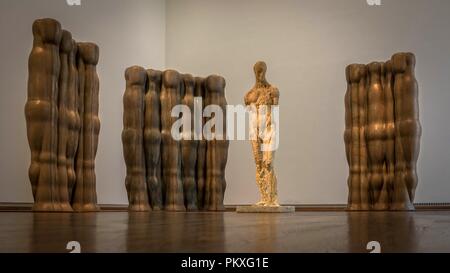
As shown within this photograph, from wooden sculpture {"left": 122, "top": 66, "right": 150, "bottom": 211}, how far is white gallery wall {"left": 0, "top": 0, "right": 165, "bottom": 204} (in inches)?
59.0

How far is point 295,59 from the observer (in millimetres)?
11617

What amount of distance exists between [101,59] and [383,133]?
4736mm

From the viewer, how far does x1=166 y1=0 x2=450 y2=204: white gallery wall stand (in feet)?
36.0

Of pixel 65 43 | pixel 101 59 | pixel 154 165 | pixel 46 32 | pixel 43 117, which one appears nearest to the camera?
pixel 43 117

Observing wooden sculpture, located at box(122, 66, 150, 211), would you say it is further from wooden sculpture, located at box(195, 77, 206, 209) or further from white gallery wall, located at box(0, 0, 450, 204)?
white gallery wall, located at box(0, 0, 450, 204)

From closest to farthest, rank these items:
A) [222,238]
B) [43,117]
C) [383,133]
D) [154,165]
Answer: [222,238], [43,117], [154,165], [383,133]

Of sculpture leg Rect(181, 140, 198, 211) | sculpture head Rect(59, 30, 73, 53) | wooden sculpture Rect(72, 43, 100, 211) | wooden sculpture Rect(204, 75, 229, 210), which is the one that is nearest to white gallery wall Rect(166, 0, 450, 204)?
wooden sculpture Rect(204, 75, 229, 210)

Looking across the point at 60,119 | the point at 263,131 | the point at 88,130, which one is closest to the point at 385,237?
the point at 60,119

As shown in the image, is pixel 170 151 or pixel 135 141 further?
pixel 170 151

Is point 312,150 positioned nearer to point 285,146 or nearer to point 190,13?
point 285,146

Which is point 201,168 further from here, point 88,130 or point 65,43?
point 65,43

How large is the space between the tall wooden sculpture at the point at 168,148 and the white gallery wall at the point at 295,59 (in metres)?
2.98

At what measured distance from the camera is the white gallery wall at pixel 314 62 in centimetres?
1097

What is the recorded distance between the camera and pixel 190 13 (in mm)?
12133
